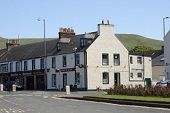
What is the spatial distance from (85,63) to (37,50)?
17.6 meters

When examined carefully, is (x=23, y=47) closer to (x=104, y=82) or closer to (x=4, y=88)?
(x=4, y=88)

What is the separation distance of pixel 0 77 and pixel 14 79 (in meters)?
7.53

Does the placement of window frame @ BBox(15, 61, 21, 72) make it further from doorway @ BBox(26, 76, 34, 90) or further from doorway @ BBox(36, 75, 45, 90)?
doorway @ BBox(36, 75, 45, 90)

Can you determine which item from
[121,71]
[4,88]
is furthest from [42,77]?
[121,71]

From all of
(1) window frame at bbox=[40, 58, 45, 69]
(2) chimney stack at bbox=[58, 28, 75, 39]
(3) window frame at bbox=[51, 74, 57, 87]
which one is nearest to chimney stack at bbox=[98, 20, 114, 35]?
(2) chimney stack at bbox=[58, 28, 75, 39]

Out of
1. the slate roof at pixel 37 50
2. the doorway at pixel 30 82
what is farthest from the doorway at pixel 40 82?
the slate roof at pixel 37 50

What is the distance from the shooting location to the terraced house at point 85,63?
6681 cm

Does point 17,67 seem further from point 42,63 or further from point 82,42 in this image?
point 82,42

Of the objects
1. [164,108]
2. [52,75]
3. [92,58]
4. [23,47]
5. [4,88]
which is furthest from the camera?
[23,47]

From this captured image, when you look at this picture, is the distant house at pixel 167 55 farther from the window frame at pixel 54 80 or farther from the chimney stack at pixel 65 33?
the window frame at pixel 54 80

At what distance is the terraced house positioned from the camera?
66.8m

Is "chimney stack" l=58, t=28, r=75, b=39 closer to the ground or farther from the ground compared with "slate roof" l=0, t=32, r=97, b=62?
farther from the ground

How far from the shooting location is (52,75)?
73125 millimetres

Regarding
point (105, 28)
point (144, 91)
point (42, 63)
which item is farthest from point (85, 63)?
point (144, 91)
